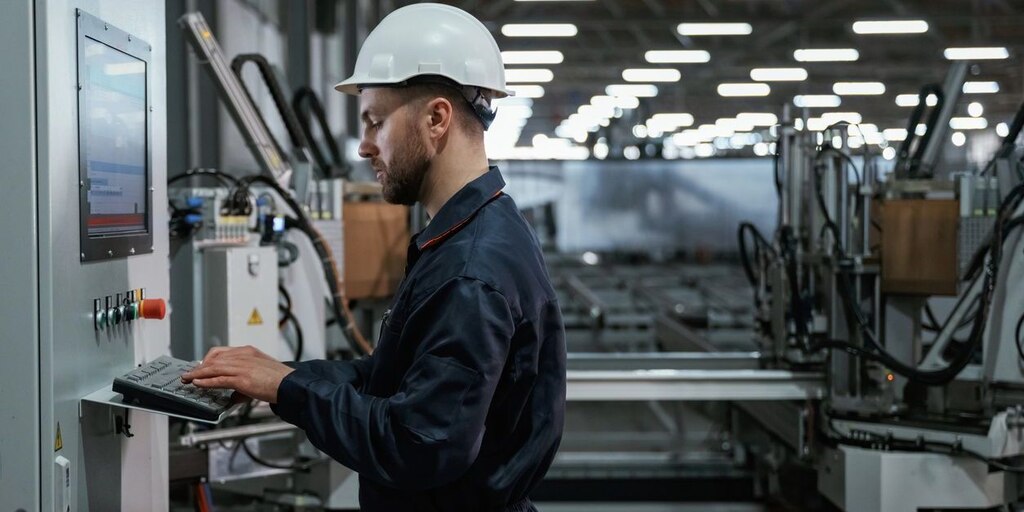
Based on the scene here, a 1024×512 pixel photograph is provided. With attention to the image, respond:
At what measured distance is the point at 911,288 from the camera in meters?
4.83

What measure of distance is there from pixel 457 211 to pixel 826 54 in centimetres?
1237

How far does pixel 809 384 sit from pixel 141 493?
3.57m

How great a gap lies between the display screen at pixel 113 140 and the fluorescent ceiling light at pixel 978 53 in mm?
12071

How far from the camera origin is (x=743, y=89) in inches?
651

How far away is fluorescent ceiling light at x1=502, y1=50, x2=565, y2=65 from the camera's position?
13.0 metres

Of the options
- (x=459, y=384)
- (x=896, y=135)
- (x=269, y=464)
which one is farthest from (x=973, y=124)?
(x=459, y=384)

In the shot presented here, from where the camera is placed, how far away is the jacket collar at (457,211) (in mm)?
1709

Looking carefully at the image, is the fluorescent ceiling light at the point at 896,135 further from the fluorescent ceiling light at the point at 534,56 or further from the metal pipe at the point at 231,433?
the fluorescent ceiling light at the point at 534,56

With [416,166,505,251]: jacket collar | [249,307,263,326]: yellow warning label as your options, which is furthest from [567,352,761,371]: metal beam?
[416,166,505,251]: jacket collar

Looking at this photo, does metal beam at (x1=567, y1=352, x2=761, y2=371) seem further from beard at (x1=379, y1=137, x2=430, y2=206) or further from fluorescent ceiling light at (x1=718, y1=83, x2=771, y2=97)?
fluorescent ceiling light at (x1=718, y1=83, x2=771, y2=97)

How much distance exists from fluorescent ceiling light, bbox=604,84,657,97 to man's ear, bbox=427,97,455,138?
14.8 meters

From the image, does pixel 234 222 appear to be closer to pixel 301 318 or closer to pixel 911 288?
pixel 301 318

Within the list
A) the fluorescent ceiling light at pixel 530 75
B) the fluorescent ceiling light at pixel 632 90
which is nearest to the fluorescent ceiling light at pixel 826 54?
the fluorescent ceiling light at pixel 632 90

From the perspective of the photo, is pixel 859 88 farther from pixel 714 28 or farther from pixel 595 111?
pixel 595 111
